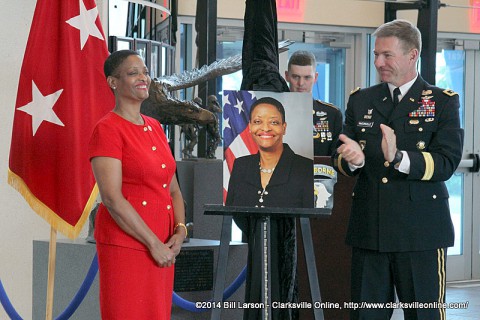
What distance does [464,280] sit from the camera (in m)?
9.02

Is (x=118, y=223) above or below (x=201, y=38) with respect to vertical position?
below

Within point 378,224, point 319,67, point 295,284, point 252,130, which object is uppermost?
point 319,67

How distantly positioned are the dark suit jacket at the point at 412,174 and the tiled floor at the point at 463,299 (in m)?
2.69

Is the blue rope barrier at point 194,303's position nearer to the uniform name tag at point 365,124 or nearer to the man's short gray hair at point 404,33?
the uniform name tag at point 365,124

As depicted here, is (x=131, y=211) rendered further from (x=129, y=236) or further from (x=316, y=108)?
(x=316, y=108)

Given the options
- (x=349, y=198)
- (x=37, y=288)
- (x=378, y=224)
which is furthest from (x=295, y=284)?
(x=37, y=288)

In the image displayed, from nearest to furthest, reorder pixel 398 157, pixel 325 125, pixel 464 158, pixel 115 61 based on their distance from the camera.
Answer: pixel 115 61, pixel 398 157, pixel 325 125, pixel 464 158

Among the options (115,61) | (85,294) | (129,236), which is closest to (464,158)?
(85,294)

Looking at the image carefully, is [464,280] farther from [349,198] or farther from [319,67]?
[349,198]

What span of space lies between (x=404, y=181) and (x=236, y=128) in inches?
27.9

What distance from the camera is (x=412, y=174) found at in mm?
3678

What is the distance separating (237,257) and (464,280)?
15.4ft

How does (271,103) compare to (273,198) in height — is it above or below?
above

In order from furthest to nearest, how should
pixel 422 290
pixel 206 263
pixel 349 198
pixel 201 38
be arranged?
pixel 201 38
pixel 349 198
pixel 206 263
pixel 422 290
